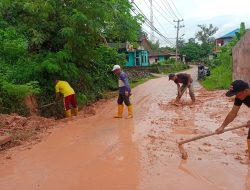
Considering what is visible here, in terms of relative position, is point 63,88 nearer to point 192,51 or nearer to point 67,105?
point 67,105

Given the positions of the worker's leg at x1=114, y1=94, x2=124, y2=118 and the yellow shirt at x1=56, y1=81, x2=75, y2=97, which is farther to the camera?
the yellow shirt at x1=56, y1=81, x2=75, y2=97

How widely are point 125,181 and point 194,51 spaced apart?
6237 centimetres

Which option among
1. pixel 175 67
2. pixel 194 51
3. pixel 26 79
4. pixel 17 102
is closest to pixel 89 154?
pixel 17 102

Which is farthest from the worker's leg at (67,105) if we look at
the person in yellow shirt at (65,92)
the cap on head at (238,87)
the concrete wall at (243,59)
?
the concrete wall at (243,59)

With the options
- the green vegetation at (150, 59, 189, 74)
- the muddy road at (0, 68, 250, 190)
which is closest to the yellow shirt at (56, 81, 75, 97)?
the muddy road at (0, 68, 250, 190)

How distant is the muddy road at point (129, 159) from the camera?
16.6 ft

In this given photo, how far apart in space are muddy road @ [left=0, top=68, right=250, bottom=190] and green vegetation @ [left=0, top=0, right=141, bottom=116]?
2.14 m

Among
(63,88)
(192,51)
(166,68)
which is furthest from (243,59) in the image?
(192,51)

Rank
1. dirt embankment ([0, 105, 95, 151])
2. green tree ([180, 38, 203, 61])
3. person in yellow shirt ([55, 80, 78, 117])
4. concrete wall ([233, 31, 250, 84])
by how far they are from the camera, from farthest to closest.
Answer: green tree ([180, 38, 203, 61]) < concrete wall ([233, 31, 250, 84]) < person in yellow shirt ([55, 80, 78, 117]) < dirt embankment ([0, 105, 95, 151])

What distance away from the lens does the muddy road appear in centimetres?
505

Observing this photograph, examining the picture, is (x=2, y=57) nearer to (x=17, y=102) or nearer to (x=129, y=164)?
(x=17, y=102)

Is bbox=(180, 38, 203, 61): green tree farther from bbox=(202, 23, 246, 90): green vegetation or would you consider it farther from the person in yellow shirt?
the person in yellow shirt

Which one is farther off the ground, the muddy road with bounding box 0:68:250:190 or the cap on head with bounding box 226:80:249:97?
the cap on head with bounding box 226:80:249:97

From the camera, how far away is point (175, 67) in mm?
47500
